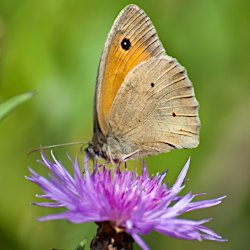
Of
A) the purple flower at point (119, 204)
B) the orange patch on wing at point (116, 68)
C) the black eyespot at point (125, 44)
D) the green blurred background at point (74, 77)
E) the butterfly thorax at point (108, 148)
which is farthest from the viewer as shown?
the green blurred background at point (74, 77)

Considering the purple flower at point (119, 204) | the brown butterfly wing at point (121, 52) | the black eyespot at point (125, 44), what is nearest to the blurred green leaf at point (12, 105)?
the purple flower at point (119, 204)

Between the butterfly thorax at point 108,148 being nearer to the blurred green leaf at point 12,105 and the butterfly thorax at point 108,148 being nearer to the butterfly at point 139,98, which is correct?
the butterfly at point 139,98

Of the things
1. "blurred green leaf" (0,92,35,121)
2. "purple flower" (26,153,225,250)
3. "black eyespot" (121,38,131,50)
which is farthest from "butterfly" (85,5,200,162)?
"blurred green leaf" (0,92,35,121)

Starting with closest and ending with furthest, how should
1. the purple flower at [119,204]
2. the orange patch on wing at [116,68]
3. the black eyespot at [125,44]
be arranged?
the purple flower at [119,204] → the orange patch on wing at [116,68] → the black eyespot at [125,44]

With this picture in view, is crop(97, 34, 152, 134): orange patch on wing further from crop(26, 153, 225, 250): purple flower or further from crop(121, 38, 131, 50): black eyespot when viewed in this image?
crop(26, 153, 225, 250): purple flower

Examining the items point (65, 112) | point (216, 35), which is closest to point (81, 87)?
point (65, 112)
